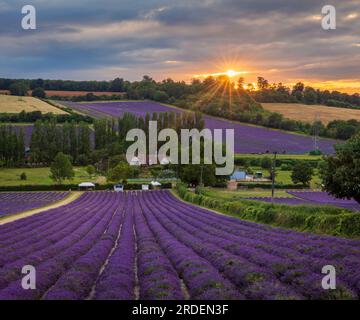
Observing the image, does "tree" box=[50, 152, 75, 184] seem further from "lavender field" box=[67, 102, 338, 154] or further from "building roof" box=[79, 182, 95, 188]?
"lavender field" box=[67, 102, 338, 154]

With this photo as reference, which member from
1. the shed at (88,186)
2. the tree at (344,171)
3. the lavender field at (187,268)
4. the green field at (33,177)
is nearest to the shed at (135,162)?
the green field at (33,177)

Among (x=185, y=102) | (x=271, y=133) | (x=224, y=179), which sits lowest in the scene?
(x=224, y=179)

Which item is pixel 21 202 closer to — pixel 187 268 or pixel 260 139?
pixel 187 268

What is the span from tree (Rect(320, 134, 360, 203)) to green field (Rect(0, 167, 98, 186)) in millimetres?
64140

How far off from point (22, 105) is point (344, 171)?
5041 inches

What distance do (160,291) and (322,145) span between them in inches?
3694

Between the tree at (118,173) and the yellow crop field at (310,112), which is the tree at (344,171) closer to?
the tree at (118,173)

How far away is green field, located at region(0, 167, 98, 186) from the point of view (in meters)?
85.2

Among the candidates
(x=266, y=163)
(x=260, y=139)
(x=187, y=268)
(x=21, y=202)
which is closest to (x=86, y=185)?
(x=21, y=202)

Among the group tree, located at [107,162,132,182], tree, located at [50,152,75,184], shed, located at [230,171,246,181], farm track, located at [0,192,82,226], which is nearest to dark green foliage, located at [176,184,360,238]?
farm track, located at [0,192,82,226]

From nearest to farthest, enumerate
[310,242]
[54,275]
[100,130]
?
[54,275], [310,242], [100,130]
